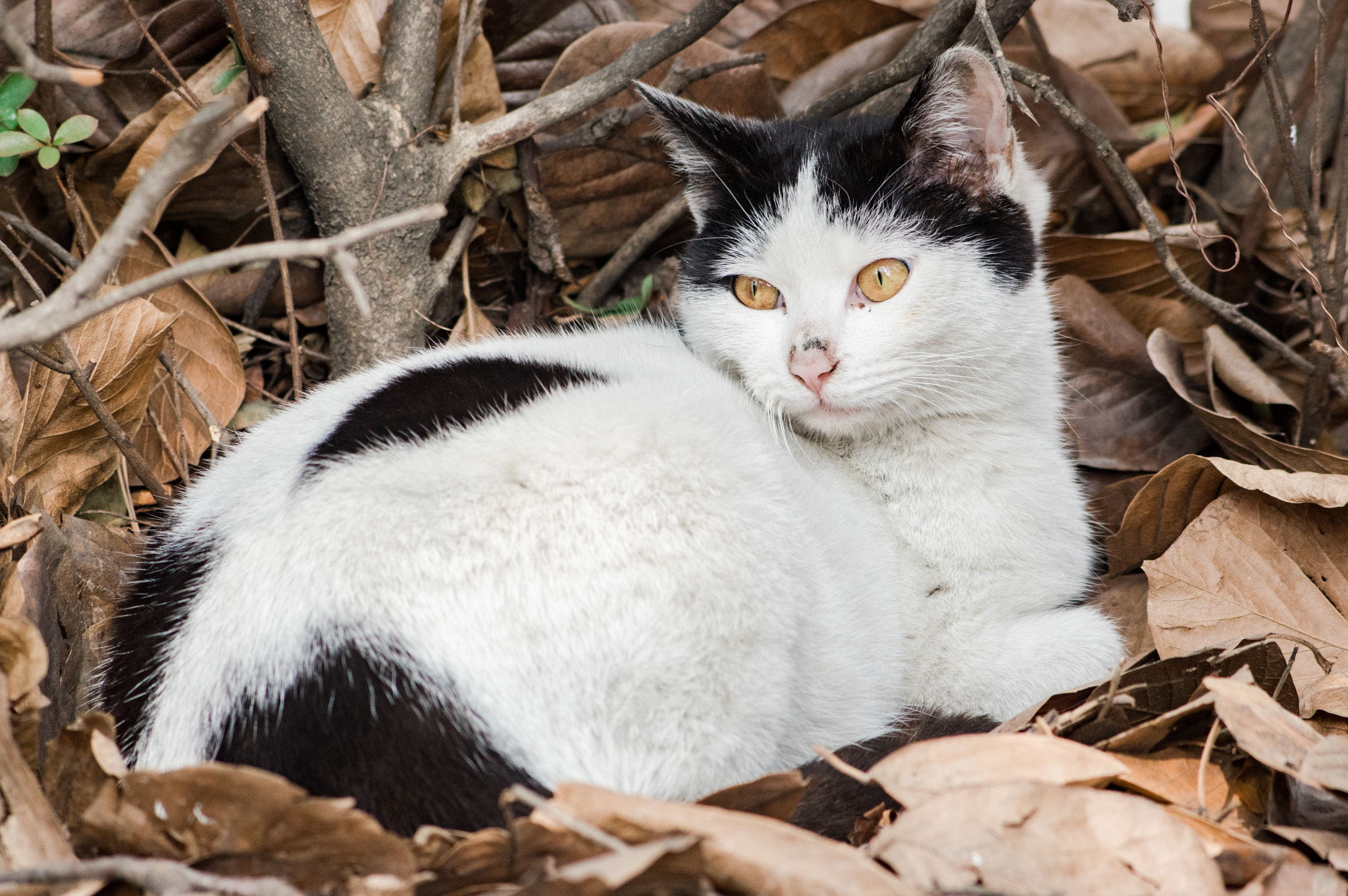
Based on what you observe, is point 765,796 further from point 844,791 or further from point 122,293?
point 122,293

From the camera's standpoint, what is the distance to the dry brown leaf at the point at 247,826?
1.24 meters

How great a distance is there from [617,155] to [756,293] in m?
0.82

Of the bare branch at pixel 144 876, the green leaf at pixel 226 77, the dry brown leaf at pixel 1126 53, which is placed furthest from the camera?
the dry brown leaf at pixel 1126 53

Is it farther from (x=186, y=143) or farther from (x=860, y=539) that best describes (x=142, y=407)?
(x=860, y=539)

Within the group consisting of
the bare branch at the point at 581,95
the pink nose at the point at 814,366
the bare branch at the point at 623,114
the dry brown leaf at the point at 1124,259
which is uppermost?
the bare branch at the point at 581,95

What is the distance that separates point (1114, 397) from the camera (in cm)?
277

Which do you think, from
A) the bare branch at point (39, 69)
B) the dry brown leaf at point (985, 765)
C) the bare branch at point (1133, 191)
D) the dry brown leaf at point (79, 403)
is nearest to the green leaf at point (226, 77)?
the dry brown leaf at point (79, 403)

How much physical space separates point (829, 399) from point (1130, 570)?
102 cm

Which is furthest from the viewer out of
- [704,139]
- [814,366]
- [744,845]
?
[704,139]

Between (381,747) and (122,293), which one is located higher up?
(122,293)

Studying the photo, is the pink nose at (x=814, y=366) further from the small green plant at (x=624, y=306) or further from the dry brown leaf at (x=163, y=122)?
the dry brown leaf at (x=163, y=122)

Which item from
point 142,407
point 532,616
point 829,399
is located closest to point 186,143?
point 532,616

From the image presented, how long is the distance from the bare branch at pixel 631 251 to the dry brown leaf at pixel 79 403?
112 centimetres

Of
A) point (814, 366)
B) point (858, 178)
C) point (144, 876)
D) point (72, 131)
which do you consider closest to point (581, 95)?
point (858, 178)
